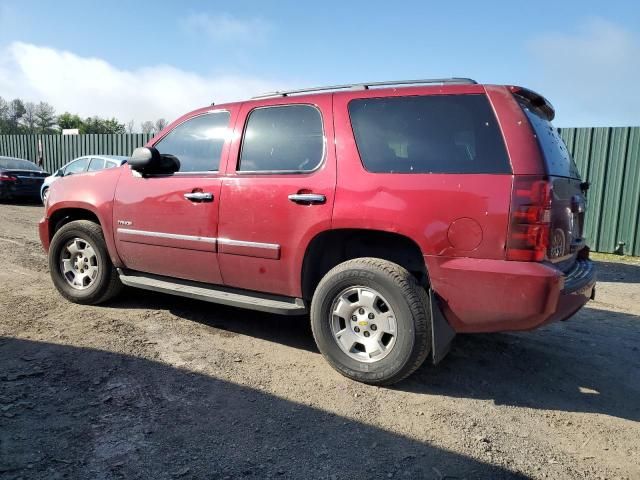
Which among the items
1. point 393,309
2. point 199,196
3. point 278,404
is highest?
point 199,196

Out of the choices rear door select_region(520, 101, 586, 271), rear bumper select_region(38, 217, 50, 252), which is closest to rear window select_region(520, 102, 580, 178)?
rear door select_region(520, 101, 586, 271)

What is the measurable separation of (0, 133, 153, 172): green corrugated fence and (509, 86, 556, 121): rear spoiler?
→ 15141 millimetres

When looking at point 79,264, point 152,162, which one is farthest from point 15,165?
point 152,162

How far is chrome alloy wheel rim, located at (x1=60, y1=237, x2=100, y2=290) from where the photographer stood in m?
4.69

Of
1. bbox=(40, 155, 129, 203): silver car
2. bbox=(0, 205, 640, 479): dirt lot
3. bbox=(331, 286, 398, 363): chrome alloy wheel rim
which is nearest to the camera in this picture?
bbox=(0, 205, 640, 479): dirt lot

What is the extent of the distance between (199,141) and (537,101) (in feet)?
8.87

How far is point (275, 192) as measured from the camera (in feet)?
11.5

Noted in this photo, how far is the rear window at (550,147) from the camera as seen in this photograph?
2879 mm

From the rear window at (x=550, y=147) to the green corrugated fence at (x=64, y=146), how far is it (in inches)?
603

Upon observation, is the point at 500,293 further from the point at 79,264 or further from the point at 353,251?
the point at 79,264

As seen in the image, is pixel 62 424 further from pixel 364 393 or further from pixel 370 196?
pixel 370 196

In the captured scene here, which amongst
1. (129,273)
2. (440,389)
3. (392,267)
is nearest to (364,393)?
(440,389)

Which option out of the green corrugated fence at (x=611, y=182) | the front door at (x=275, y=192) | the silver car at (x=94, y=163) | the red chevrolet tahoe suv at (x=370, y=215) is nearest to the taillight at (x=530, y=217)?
the red chevrolet tahoe suv at (x=370, y=215)

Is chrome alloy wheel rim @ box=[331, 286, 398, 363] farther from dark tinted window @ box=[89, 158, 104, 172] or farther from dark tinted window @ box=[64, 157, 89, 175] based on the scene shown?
dark tinted window @ box=[64, 157, 89, 175]
